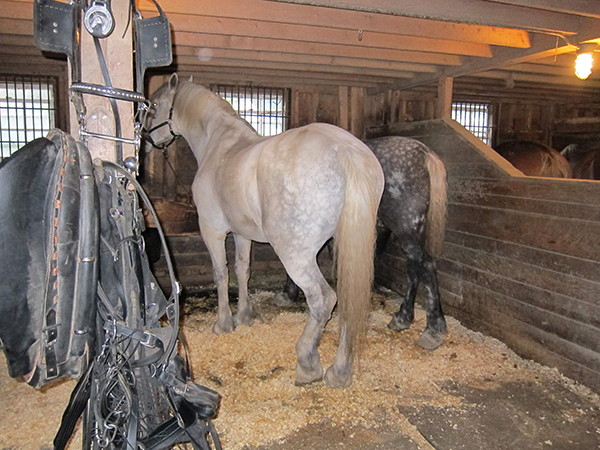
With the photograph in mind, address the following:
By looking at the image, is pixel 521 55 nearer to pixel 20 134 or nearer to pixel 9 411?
pixel 9 411

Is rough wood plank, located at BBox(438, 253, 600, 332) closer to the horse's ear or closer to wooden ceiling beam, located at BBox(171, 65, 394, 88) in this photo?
wooden ceiling beam, located at BBox(171, 65, 394, 88)

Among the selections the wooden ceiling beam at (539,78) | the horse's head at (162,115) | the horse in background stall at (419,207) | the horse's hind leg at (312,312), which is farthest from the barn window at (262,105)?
the horse's hind leg at (312,312)

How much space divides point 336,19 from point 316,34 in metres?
0.37

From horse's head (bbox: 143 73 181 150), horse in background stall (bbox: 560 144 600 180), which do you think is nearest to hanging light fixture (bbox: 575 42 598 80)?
horse in background stall (bbox: 560 144 600 180)

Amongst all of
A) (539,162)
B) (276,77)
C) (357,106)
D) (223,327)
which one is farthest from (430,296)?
(276,77)

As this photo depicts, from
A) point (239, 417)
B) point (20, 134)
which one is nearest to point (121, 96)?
point (239, 417)

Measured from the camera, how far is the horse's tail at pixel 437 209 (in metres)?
3.31

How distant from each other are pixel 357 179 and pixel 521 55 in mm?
2291

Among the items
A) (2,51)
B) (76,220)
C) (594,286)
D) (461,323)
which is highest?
(2,51)

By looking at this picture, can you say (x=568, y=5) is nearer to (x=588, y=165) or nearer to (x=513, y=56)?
(x=513, y=56)

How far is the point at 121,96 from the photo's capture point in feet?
4.23

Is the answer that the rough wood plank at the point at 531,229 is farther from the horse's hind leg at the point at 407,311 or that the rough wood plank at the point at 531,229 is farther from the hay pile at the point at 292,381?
the hay pile at the point at 292,381

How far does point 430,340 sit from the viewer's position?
10.2 feet

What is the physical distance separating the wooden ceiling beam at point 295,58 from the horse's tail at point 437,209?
133cm
